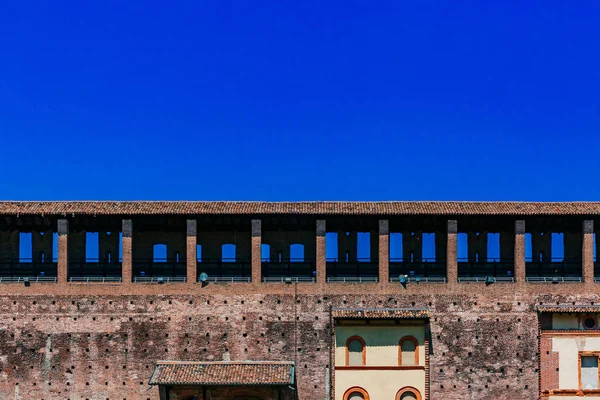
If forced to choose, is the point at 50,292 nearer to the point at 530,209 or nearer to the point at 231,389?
the point at 231,389

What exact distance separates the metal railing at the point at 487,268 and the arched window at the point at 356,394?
288 inches

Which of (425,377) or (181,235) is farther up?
(181,235)

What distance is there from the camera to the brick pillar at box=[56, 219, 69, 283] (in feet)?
130

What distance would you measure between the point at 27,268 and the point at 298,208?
12045 mm

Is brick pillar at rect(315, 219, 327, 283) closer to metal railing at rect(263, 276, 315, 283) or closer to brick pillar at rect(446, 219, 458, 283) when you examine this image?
metal railing at rect(263, 276, 315, 283)

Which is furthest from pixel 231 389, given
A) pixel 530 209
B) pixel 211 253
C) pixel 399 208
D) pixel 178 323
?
pixel 530 209

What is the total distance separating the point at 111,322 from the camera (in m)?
39.2

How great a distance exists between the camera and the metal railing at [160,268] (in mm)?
42500

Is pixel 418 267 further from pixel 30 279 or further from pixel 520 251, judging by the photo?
pixel 30 279

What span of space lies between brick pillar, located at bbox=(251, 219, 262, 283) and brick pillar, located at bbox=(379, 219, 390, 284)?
4820 millimetres

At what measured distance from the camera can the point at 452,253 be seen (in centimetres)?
3997

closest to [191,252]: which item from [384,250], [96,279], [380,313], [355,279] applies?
[96,279]

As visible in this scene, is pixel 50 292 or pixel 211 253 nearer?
pixel 50 292

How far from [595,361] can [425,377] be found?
6603 mm
